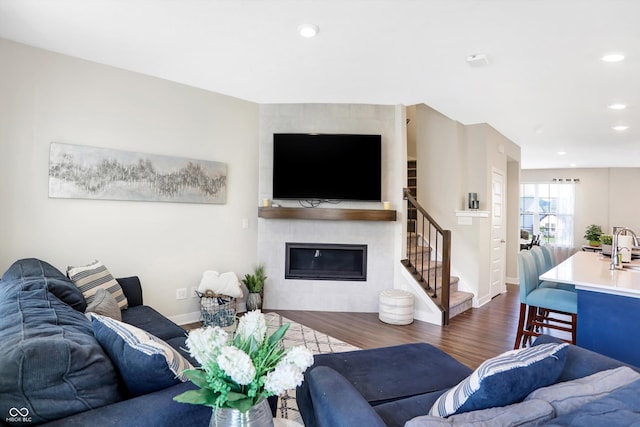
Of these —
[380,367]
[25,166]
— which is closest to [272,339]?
[380,367]

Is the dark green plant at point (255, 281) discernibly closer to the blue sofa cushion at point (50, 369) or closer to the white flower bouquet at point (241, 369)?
the blue sofa cushion at point (50, 369)

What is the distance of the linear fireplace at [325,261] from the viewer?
4.49 metres

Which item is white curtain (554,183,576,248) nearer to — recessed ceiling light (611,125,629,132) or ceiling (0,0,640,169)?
recessed ceiling light (611,125,629,132)

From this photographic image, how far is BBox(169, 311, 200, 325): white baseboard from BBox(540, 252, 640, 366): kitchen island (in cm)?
336

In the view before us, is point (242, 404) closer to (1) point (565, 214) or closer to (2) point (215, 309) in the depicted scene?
(2) point (215, 309)

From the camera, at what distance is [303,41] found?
277 cm

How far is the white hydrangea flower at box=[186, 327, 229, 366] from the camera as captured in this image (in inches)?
37.1

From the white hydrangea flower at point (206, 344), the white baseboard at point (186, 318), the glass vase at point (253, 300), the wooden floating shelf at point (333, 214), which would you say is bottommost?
the white baseboard at point (186, 318)

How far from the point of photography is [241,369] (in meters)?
0.87

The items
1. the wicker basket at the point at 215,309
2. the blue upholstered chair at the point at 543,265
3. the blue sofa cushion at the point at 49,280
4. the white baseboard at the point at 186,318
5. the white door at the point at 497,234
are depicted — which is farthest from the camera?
the white door at the point at 497,234

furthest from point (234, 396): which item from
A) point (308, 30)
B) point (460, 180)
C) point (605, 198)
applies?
point (605, 198)

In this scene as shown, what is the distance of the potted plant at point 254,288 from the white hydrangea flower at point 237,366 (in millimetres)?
3336

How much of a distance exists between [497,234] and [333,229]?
2.84 m

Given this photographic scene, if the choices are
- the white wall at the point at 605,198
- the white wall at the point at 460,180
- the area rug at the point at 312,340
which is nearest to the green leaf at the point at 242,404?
the area rug at the point at 312,340
